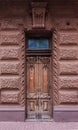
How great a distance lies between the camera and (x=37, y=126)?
1123cm

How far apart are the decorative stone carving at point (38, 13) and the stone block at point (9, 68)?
4.74 ft

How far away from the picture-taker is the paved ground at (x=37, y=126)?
430 inches

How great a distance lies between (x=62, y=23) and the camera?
1199cm

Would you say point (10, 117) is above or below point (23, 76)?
below

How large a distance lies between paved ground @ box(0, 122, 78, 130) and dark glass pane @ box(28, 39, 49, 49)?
257 centimetres

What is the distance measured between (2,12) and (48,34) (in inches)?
67.4

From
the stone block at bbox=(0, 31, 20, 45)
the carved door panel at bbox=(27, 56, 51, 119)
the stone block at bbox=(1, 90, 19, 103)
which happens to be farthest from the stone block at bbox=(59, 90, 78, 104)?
the stone block at bbox=(0, 31, 20, 45)

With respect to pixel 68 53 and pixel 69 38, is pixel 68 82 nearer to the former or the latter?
pixel 68 53

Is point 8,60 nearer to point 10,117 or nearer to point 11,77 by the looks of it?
point 11,77

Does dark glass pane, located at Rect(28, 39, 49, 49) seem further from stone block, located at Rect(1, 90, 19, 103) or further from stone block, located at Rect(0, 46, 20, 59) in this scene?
stone block, located at Rect(1, 90, 19, 103)

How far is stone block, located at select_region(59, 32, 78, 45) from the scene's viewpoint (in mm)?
11969

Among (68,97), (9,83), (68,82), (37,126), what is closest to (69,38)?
(68,82)

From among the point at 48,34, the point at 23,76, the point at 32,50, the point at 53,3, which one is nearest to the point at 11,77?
the point at 23,76

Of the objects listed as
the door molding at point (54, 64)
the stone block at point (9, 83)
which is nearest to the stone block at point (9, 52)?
the door molding at point (54, 64)
